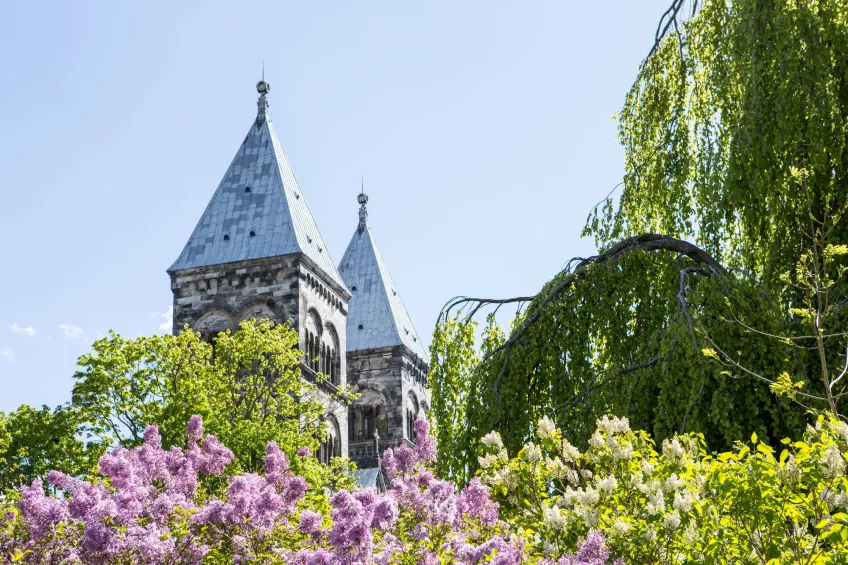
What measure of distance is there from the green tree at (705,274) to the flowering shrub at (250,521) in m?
2.09

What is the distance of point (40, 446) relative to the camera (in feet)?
102

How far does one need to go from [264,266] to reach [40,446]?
12.4 metres

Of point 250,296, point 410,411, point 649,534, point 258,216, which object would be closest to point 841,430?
point 649,534

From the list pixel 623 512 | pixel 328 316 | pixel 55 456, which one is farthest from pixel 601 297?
pixel 328 316

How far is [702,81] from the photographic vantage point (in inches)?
495

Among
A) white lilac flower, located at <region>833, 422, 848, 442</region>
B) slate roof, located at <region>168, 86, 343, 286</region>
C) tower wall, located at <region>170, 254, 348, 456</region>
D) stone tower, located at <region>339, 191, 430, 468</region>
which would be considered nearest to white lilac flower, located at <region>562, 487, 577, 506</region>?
white lilac flower, located at <region>833, 422, 848, 442</region>

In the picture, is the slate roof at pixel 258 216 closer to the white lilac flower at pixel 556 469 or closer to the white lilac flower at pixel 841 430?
the white lilac flower at pixel 556 469

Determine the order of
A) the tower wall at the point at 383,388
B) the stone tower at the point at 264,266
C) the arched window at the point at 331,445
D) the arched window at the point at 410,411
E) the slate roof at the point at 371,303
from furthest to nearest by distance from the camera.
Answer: the slate roof at the point at 371,303 < the arched window at the point at 410,411 < the tower wall at the point at 383,388 < the arched window at the point at 331,445 < the stone tower at the point at 264,266

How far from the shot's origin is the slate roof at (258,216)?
139 feet

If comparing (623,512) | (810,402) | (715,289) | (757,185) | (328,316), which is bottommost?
(623,512)

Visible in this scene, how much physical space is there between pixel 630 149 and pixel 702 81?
1066 mm

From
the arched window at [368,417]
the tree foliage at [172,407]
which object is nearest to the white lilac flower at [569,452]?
the tree foliage at [172,407]

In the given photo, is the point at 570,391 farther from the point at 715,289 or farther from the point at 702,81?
the point at 702,81

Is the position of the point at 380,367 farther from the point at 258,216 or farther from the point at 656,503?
the point at 656,503
